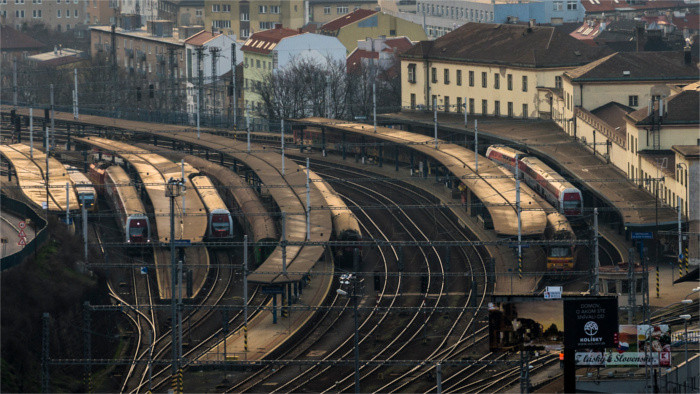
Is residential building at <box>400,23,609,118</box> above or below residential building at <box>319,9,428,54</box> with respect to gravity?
below

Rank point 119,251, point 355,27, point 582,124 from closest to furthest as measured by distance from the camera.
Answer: point 119,251 → point 582,124 → point 355,27

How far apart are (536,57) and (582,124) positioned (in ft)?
35.2

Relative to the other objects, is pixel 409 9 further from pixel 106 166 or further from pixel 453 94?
pixel 106 166

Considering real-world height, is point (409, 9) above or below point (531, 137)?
above

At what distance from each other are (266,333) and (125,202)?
19835 millimetres

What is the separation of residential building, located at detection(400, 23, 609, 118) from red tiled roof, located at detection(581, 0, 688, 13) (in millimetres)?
58948

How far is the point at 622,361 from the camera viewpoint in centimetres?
4559

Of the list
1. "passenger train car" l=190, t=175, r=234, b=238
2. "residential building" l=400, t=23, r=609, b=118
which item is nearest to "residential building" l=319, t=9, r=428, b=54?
"residential building" l=400, t=23, r=609, b=118

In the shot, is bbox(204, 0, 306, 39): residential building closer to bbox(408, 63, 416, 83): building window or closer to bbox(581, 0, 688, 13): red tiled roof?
bbox(581, 0, 688, 13): red tiled roof

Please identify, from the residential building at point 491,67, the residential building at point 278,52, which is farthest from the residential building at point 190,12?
the residential building at point 491,67

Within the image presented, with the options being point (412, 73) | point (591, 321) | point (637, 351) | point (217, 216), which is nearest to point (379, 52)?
point (412, 73)

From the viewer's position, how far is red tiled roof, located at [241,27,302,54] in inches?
4523

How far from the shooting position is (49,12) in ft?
604

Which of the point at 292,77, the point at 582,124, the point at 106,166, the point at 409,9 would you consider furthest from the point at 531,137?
the point at 409,9
